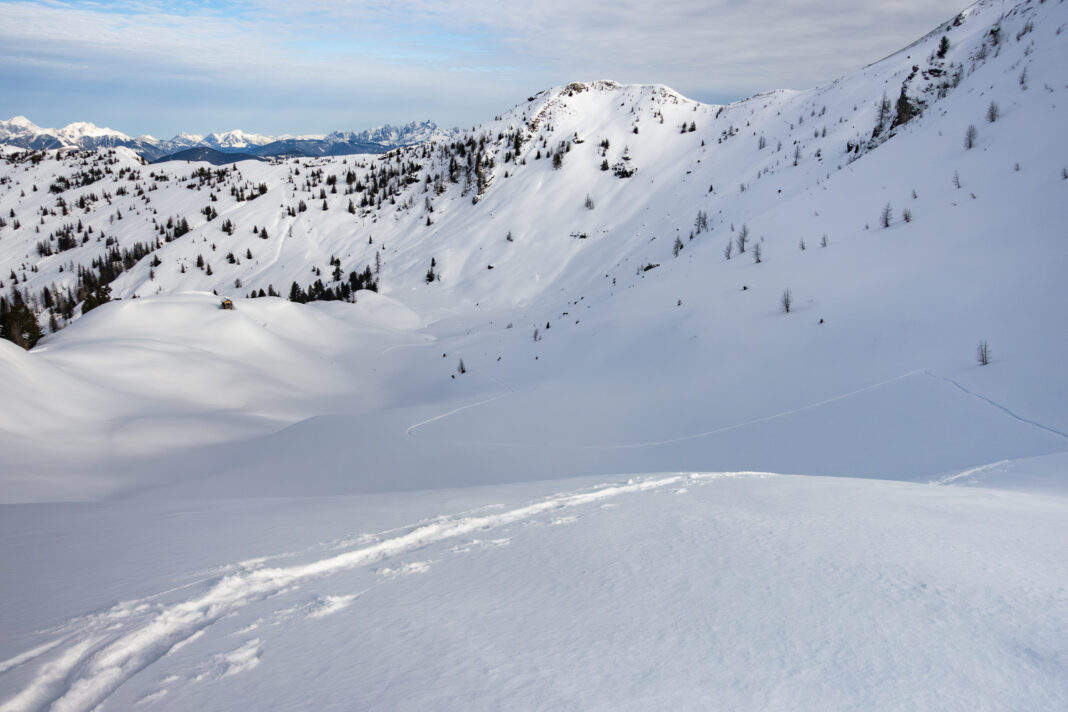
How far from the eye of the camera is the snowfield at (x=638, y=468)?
2004mm

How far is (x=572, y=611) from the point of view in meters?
2.40

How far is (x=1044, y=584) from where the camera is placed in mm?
2385

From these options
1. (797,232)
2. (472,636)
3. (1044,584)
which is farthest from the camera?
(797,232)

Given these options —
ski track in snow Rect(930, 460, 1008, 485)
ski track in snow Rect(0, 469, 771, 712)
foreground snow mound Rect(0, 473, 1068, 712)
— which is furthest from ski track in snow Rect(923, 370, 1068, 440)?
ski track in snow Rect(0, 469, 771, 712)

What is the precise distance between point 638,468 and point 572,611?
516cm

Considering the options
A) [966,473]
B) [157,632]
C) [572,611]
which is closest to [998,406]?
[966,473]

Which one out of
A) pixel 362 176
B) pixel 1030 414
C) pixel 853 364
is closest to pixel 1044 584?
pixel 1030 414

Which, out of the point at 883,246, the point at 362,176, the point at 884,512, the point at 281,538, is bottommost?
the point at 281,538

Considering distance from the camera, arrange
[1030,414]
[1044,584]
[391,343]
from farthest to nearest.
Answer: [391,343] → [1030,414] → [1044,584]

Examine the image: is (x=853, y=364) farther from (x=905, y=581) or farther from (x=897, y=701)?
(x=897, y=701)

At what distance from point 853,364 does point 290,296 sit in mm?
31511

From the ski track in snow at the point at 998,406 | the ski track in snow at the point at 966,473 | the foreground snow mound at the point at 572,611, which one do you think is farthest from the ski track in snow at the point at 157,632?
the ski track in snow at the point at 998,406

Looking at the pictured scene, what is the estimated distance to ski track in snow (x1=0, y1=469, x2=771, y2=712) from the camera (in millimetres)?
2051

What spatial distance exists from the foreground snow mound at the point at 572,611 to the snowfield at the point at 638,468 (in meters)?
0.02
